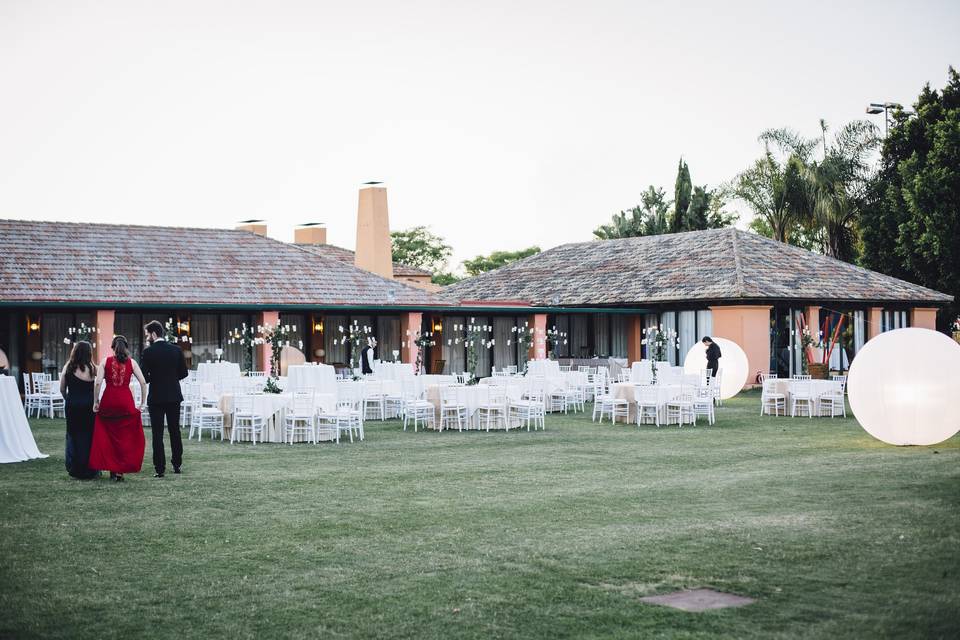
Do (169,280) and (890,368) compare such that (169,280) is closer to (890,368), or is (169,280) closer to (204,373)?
(204,373)

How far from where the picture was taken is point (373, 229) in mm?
40656

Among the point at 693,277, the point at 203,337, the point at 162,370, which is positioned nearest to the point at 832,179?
the point at 693,277

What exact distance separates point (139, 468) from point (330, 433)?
16.8 feet

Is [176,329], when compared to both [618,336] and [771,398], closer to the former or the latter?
[618,336]

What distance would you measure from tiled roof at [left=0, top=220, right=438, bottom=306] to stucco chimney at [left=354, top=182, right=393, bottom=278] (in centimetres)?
630

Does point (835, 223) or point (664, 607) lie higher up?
point (835, 223)

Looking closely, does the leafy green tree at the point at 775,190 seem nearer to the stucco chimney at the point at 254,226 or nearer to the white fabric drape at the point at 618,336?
the white fabric drape at the point at 618,336

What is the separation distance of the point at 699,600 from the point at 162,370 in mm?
7576

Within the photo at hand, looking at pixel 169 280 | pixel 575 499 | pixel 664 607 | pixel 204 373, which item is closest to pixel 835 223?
pixel 169 280

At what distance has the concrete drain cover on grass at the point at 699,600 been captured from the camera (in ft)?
21.3

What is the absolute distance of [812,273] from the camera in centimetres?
3550

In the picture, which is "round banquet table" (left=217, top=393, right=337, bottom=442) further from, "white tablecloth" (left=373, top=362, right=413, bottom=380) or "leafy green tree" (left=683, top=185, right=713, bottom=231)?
"leafy green tree" (left=683, top=185, right=713, bottom=231)

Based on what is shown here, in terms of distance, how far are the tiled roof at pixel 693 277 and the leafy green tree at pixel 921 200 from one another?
263 cm

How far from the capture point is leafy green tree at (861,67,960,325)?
38.9 m
